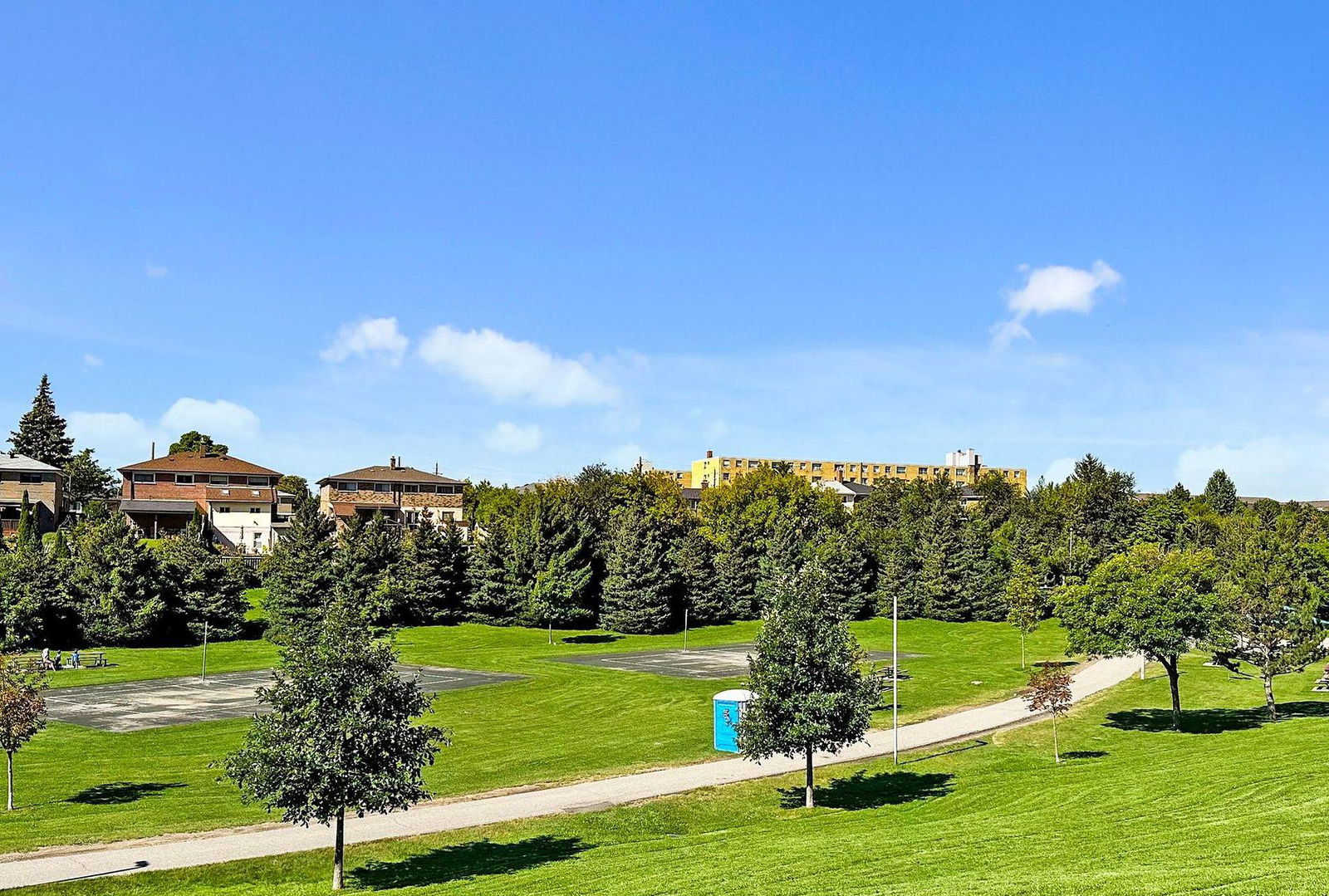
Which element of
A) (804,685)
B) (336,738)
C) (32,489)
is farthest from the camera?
(32,489)

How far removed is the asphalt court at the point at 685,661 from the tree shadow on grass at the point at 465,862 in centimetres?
3429

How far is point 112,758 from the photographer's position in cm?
3694

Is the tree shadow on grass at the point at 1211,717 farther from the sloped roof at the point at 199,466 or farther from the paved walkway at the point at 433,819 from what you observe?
the sloped roof at the point at 199,466

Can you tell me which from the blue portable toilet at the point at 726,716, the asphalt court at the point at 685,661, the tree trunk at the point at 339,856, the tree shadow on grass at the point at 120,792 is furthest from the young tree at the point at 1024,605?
the tree trunk at the point at 339,856

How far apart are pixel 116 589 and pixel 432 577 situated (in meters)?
22.8

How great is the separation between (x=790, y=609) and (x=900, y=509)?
3869 inches

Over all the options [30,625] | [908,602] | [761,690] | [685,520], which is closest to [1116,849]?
[761,690]

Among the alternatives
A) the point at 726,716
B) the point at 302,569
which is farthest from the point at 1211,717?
the point at 302,569

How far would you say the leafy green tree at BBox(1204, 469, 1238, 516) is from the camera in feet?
478

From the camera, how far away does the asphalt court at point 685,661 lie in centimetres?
6288

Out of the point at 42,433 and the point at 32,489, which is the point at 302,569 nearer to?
the point at 32,489

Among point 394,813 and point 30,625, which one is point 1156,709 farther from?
point 30,625

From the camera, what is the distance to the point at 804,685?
29656 mm

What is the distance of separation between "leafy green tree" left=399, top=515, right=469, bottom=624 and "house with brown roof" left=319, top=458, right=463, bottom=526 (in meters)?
23.3
